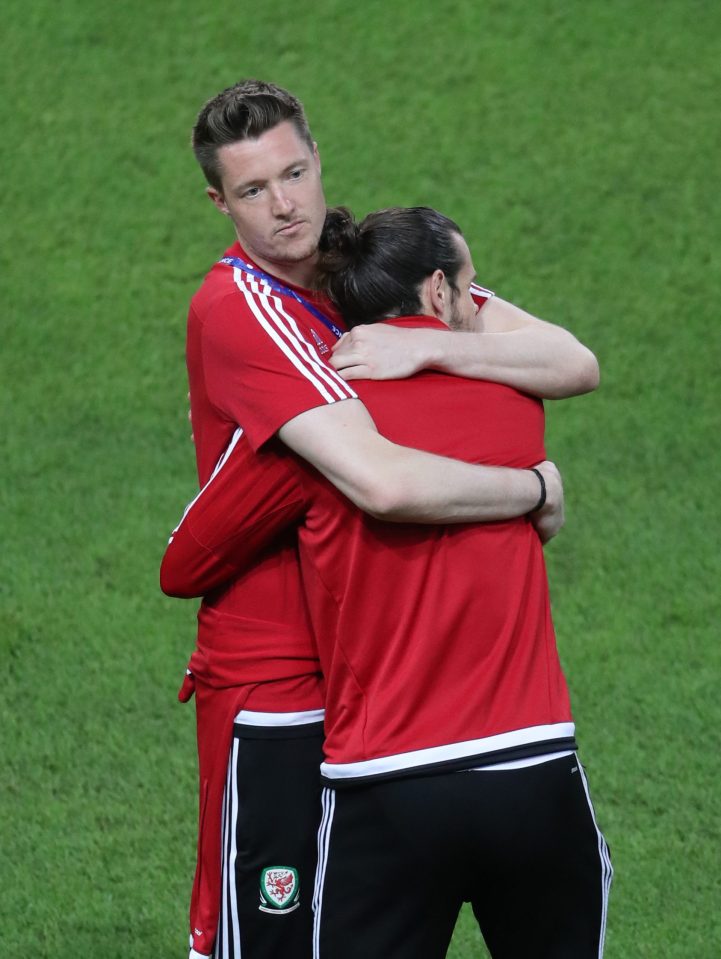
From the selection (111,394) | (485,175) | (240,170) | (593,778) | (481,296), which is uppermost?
(240,170)

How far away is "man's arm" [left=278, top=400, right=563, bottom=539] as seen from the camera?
7.50 feet

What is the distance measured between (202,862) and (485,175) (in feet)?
22.1

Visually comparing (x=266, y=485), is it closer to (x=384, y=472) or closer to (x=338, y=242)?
(x=384, y=472)

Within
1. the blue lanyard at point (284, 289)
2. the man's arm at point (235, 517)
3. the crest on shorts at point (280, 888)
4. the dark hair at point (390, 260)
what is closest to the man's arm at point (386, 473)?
the man's arm at point (235, 517)

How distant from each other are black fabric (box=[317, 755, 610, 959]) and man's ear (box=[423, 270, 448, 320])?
0.80m

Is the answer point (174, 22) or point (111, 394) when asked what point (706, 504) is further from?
point (174, 22)

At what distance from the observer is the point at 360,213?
28.3 ft

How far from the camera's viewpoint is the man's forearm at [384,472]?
7.50ft

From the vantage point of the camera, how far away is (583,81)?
9508 millimetres

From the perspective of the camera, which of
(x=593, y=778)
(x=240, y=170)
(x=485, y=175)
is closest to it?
(x=240, y=170)

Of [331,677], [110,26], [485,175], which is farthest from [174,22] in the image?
[331,677]

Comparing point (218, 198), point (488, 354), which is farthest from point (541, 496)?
point (218, 198)

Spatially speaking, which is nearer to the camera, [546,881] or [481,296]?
[546,881]

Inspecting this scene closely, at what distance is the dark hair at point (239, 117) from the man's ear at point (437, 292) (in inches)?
18.4
